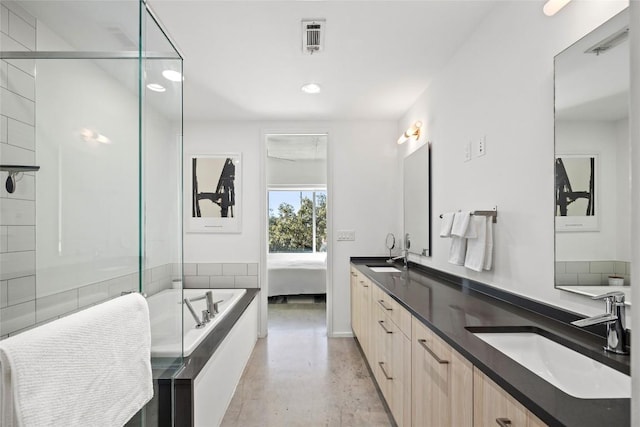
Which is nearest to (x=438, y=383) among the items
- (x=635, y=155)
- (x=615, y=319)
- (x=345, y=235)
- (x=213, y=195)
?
(x=615, y=319)

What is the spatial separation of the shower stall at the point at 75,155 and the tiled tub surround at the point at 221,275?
8.41ft

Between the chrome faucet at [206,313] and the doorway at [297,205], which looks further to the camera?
the doorway at [297,205]

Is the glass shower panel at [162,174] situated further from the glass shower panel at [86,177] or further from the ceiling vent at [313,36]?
the ceiling vent at [313,36]

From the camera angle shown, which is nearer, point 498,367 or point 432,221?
point 498,367

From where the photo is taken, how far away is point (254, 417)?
2.30 meters

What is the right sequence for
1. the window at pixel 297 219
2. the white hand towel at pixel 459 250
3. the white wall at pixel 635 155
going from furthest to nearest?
the window at pixel 297 219 → the white hand towel at pixel 459 250 → the white wall at pixel 635 155

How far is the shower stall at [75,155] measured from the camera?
111 centimetres

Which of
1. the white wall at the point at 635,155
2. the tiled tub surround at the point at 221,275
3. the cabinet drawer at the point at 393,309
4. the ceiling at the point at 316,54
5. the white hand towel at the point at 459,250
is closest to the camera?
the white wall at the point at 635,155

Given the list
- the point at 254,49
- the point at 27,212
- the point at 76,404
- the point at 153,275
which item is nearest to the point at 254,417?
the point at 153,275

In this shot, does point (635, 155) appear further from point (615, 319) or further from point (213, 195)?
point (213, 195)

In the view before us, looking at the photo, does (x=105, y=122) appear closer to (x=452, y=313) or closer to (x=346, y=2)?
(x=346, y=2)

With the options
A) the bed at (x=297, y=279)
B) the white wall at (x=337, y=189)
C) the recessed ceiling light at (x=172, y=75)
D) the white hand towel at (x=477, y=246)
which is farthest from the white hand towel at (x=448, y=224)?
the bed at (x=297, y=279)

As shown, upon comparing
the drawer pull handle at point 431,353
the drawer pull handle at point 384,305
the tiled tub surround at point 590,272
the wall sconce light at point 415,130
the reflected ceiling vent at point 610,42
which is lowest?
the drawer pull handle at point 384,305

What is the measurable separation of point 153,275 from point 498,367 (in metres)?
1.21
